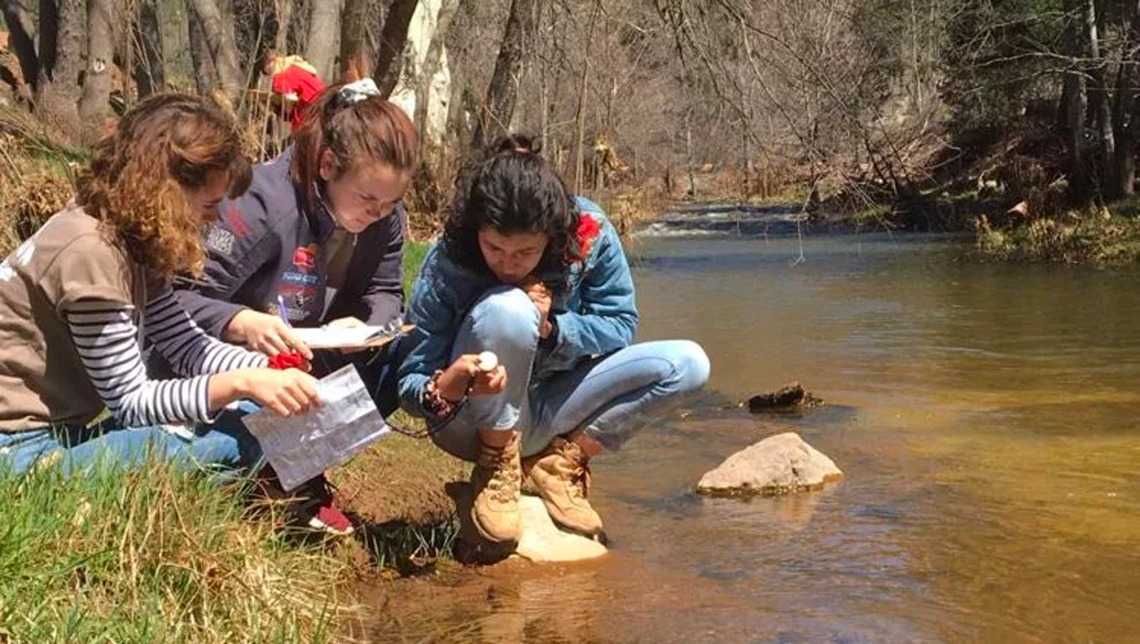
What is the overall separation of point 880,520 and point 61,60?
9.05 m

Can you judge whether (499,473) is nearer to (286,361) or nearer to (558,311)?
(558,311)

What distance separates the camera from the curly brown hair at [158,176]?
101 inches

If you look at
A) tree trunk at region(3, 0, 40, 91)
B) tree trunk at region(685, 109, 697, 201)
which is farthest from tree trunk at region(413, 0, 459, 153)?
tree trunk at region(685, 109, 697, 201)

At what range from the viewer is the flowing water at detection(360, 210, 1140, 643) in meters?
2.86

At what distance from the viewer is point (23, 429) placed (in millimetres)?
2609

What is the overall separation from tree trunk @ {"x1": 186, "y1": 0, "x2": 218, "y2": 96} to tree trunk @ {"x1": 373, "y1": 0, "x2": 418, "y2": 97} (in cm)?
90

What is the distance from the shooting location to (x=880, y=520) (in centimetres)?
385

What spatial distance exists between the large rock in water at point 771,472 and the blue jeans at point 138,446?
5.83ft

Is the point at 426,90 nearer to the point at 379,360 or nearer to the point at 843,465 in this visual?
the point at 843,465

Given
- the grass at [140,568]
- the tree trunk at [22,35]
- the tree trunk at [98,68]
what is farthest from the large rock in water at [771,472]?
the tree trunk at [22,35]

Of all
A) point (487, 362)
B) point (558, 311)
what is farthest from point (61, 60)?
point (487, 362)

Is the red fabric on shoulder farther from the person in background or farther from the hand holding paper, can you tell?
the person in background

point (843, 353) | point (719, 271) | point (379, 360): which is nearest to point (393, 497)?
point (379, 360)

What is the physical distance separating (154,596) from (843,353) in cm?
664
